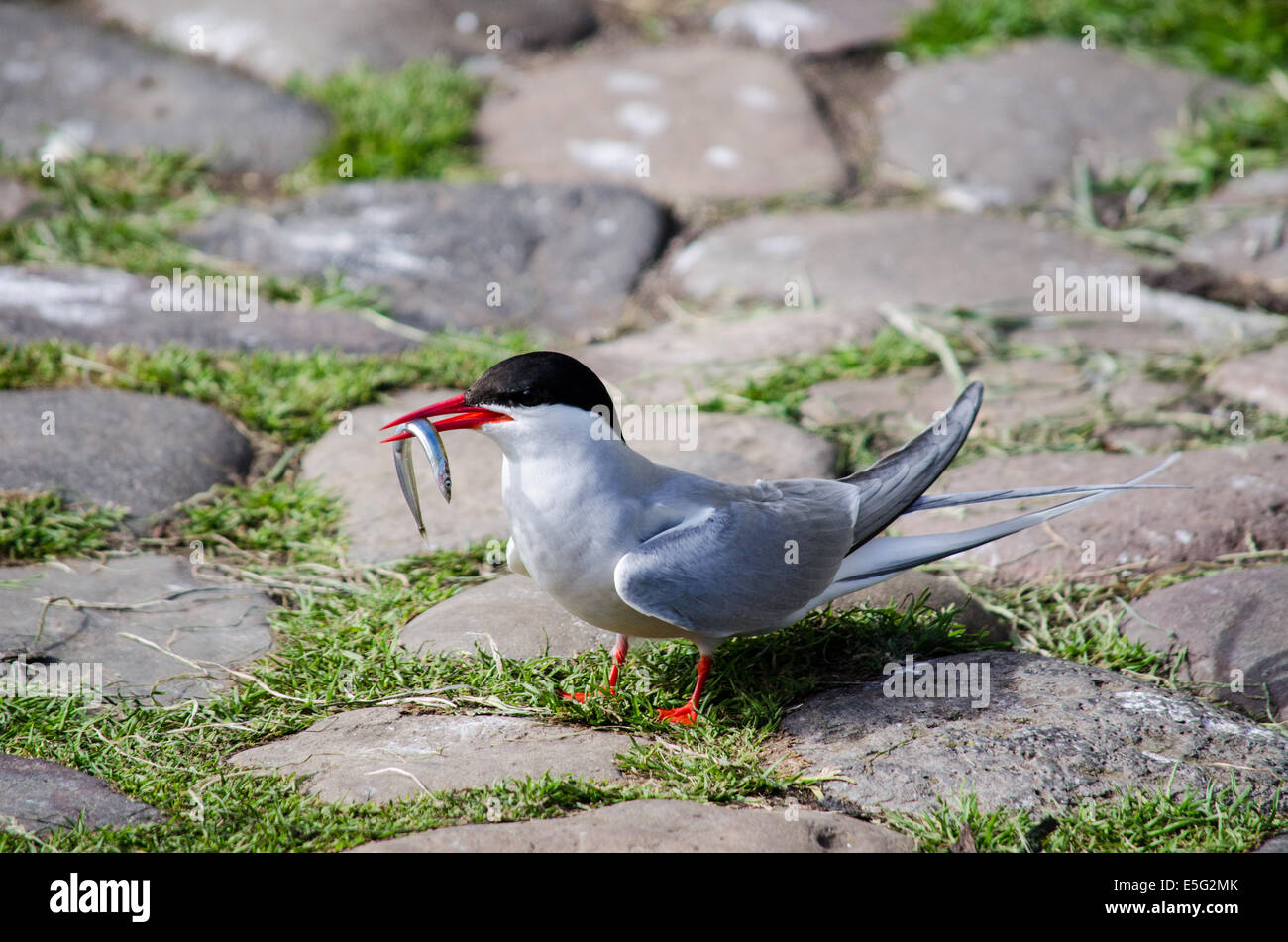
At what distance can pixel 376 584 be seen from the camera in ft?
9.98

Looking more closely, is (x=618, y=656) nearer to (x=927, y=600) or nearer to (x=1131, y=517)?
(x=927, y=600)

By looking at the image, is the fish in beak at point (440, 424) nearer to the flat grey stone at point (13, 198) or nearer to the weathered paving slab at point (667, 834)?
the weathered paving slab at point (667, 834)

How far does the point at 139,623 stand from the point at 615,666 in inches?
42.6

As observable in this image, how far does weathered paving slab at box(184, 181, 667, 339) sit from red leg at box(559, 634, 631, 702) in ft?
5.91

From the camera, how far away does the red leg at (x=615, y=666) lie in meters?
2.53

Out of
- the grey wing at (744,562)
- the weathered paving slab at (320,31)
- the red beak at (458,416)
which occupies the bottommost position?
the grey wing at (744,562)


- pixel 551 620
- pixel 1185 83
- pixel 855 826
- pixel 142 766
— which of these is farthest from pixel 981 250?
pixel 142 766

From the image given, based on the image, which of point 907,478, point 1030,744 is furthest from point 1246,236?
point 1030,744

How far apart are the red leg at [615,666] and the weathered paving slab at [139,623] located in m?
0.74

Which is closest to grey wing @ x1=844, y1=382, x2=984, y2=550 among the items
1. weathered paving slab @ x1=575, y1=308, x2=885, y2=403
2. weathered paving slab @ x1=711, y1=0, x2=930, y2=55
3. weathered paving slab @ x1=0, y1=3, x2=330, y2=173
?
weathered paving slab @ x1=575, y1=308, x2=885, y2=403

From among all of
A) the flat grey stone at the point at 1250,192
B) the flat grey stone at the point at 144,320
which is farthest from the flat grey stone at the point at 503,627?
the flat grey stone at the point at 1250,192

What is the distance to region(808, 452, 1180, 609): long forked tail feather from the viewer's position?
259 cm

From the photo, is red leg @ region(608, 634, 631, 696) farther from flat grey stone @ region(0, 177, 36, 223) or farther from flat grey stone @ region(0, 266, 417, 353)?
flat grey stone @ region(0, 177, 36, 223)

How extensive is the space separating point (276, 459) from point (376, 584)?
736mm
